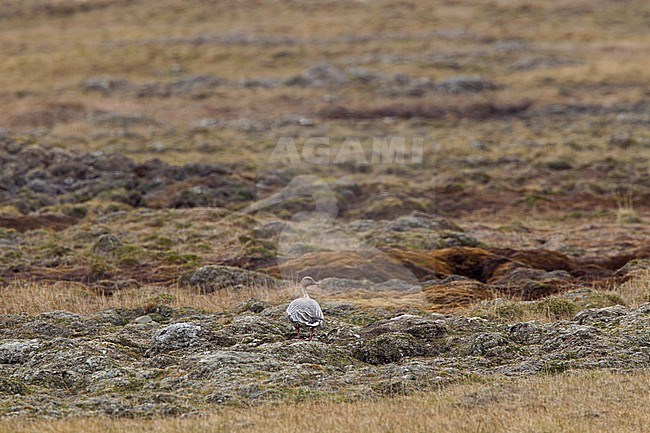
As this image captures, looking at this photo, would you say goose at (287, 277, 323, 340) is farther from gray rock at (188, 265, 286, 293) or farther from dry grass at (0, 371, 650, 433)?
gray rock at (188, 265, 286, 293)

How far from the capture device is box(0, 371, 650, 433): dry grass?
9461 millimetres

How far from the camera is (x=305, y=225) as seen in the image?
85.1ft

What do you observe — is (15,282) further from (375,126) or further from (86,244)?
(375,126)

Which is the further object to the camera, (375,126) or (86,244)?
(375,126)

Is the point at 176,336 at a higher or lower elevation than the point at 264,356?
lower

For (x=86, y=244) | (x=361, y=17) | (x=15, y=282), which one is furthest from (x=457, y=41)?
(x=15, y=282)

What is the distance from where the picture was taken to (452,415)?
984 cm

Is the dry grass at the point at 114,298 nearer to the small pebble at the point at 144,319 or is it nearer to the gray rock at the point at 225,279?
the gray rock at the point at 225,279

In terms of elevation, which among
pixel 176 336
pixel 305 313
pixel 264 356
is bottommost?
pixel 176 336

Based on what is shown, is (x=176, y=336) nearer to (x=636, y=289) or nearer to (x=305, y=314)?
(x=305, y=314)

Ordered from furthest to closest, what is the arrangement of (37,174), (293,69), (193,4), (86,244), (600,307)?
1. (193,4)
2. (293,69)
3. (37,174)
4. (86,244)
5. (600,307)

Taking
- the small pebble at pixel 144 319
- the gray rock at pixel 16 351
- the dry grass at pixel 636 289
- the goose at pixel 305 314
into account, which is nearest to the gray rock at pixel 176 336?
the small pebble at pixel 144 319

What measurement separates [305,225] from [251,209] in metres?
3.45

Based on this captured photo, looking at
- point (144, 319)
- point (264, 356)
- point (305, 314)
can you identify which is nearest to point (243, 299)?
point (144, 319)
